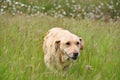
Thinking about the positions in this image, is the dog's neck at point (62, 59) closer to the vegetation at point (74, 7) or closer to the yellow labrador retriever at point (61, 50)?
the yellow labrador retriever at point (61, 50)

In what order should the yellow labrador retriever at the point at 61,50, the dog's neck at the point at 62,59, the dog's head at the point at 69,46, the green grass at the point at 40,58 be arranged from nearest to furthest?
1. the green grass at the point at 40,58
2. the dog's head at the point at 69,46
3. the yellow labrador retriever at the point at 61,50
4. the dog's neck at the point at 62,59

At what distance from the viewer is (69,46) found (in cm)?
623

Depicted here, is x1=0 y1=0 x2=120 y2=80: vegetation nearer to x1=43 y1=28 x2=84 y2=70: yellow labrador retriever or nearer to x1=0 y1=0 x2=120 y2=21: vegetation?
x1=43 y1=28 x2=84 y2=70: yellow labrador retriever

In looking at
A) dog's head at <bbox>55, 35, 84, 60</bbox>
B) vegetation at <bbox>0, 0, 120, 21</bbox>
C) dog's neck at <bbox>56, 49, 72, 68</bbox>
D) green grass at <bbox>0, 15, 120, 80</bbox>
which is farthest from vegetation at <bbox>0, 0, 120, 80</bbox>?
vegetation at <bbox>0, 0, 120, 21</bbox>

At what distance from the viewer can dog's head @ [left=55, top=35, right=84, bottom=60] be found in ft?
19.7

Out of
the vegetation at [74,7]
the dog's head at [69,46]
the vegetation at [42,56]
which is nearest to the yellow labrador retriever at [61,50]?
the dog's head at [69,46]

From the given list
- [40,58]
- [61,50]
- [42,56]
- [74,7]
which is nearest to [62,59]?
[61,50]

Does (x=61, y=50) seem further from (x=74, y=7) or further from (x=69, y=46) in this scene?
(x=74, y=7)

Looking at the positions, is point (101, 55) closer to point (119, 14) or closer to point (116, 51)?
point (116, 51)

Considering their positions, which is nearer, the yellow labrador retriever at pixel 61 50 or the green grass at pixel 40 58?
the green grass at pixel 40 58

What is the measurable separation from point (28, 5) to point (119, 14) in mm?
5800

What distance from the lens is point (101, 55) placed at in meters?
6.91

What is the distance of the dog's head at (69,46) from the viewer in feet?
19.7

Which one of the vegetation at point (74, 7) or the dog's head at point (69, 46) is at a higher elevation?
the dog's head at point (69, 46)
